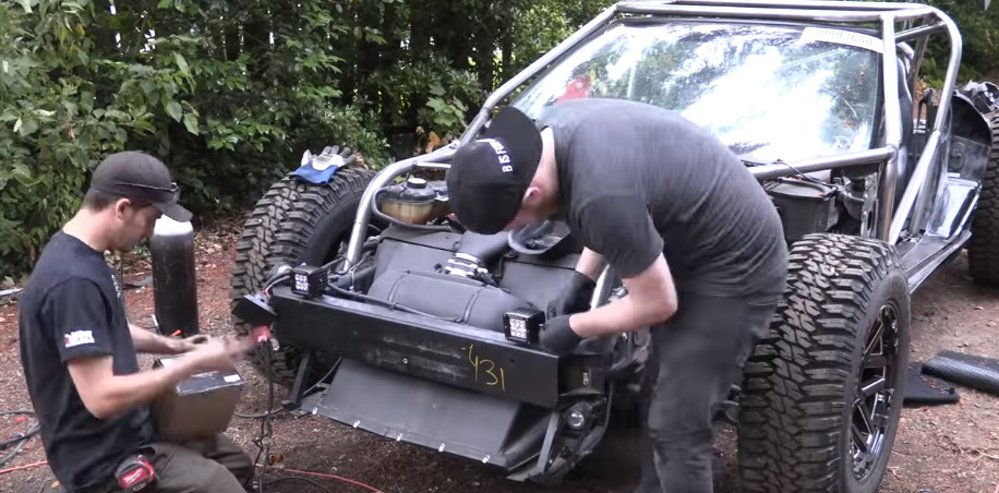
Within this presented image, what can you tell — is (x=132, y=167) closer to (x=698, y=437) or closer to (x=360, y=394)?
(x=360, y=394)

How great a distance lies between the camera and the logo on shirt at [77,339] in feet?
9.39

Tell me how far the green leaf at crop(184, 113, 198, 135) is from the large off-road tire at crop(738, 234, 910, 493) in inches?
161

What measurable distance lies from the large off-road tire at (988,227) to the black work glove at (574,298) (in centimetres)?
355

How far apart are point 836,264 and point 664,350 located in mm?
915

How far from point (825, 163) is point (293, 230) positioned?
2189mm

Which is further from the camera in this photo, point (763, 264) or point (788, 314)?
point (788, 314)

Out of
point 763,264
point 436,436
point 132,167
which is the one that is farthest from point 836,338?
point 132,167

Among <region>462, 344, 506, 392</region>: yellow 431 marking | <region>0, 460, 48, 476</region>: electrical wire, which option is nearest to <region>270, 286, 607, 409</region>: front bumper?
<region>462, 344, 506, 392</region>: yellow 431 marking

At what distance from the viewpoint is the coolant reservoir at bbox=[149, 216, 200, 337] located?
4.93 meters

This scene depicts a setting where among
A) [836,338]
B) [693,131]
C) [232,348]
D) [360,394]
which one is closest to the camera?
[693,131]

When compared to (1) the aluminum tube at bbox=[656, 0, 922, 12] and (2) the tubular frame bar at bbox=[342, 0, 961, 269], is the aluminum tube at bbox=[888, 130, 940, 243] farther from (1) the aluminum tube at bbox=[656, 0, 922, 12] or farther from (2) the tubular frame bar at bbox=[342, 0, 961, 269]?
(1) the aluminum tube at bbox=[656, 0, 922, 12]

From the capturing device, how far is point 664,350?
9.97ft

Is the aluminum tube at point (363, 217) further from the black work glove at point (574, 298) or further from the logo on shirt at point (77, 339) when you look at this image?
the logo on shirt at point (77, 339)

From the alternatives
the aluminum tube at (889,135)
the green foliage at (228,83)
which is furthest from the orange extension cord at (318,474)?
the aluminum tube at (889,135)
